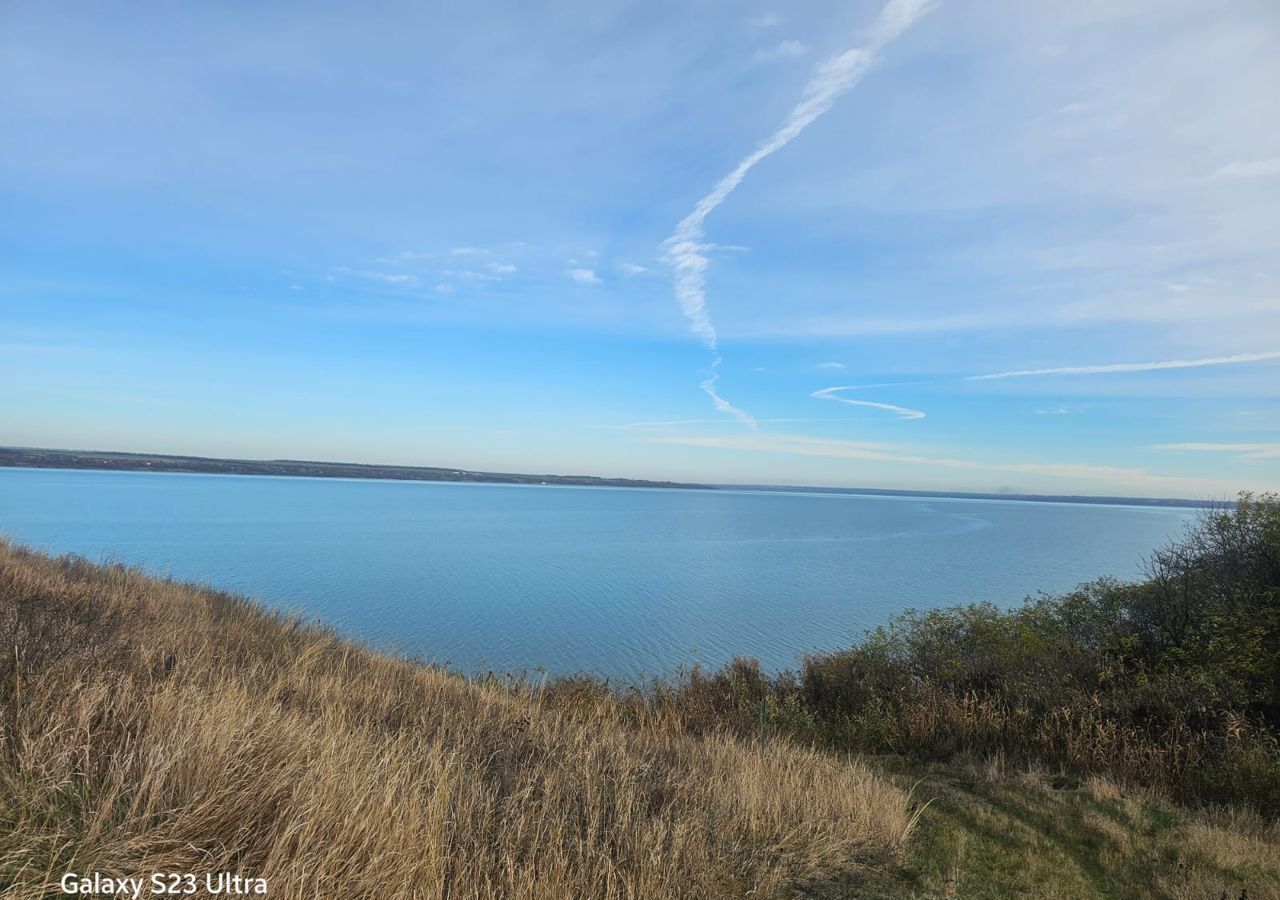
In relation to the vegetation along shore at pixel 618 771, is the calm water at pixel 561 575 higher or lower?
lower

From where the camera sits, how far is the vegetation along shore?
333 cm

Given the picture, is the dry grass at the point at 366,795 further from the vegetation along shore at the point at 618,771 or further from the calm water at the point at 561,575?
the calm water at the point at 561,575

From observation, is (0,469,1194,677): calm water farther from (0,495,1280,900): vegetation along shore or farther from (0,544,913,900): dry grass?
(0,544,913,900): dry grass

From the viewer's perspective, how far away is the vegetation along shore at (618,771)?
3330mm

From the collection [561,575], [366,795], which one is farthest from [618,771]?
[561,575]

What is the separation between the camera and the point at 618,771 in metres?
5.43

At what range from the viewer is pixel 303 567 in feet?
108

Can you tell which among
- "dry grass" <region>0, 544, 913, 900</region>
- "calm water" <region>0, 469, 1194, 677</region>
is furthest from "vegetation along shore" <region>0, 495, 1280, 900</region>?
"calm water" <region>0, 469, 1194, 677</region>

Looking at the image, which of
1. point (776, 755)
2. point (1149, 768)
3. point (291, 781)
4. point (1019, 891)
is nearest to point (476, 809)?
point (291, 781)

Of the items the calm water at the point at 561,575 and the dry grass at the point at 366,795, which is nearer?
the dry grass at the point at 366,795

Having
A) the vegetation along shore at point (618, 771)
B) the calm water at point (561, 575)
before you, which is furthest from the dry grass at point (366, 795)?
the calm water at point (561, 575)

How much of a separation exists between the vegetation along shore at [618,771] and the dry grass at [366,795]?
0.9 inches

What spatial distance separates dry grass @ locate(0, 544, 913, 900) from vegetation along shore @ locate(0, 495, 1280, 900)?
0.02 meters

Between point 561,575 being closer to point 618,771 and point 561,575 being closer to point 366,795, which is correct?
point 618,771
